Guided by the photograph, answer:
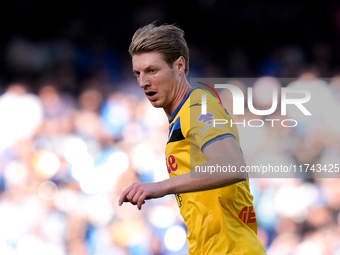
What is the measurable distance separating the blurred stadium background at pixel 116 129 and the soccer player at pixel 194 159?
3592 millimetres

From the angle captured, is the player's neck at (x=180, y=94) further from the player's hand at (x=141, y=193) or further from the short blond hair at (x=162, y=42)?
the player's hand at (x=141, y=193)

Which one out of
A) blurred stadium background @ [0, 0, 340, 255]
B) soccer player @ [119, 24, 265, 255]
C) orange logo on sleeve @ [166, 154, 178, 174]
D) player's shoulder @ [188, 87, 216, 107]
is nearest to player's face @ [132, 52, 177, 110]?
soccer player @ [119, 24, 265, 255]

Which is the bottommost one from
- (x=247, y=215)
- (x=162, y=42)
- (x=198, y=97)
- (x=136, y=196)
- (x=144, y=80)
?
(x=247, y=215)

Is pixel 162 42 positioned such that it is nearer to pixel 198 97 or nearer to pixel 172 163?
pixel 198 97

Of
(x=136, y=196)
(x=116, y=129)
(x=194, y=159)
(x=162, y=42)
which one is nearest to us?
(x=136, y=196)

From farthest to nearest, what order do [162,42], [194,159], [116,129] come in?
[116,129] < [162,42] < [194,159]

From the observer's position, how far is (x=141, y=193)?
1.22 metres

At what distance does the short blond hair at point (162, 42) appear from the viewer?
1.71 metres

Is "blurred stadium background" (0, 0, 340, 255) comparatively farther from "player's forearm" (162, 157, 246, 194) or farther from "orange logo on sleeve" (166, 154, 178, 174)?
"player's forearm" (162, 157, 246, 194)

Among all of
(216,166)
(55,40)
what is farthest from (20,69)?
(216,166)

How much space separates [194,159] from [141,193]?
369mm

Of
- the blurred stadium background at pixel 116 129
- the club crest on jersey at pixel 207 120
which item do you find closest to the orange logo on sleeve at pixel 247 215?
the club crest on jersey at pixel 207 120

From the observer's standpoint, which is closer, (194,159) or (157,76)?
(194,159)

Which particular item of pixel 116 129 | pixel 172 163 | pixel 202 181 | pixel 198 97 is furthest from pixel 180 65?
pixel 116 129
